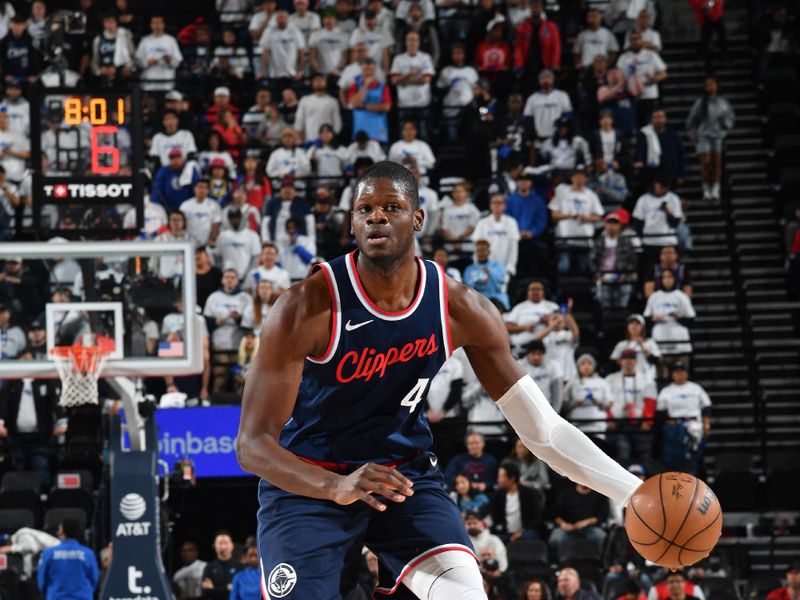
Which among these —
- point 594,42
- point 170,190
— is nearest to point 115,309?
point 170,190

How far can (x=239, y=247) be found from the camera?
16734 mm

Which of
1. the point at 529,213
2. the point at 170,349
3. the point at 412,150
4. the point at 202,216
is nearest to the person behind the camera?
the point at 170,349

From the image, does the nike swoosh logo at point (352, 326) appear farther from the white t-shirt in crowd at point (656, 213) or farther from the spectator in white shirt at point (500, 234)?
the white t-shirt in crowd at point (656, 213)

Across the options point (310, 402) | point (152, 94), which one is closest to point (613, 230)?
point (152, 94)

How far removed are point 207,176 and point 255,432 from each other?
12.9 meters

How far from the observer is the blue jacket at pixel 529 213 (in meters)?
17.5

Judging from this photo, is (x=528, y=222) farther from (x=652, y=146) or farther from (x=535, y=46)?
(x=535, y=46)

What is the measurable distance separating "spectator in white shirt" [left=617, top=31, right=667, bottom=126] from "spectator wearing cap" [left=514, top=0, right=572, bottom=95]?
39.4 inches

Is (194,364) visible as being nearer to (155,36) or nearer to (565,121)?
(565,121)

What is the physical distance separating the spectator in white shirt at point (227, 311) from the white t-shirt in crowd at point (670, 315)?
478 cm

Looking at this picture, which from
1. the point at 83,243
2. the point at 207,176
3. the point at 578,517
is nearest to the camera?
the point at 83,243

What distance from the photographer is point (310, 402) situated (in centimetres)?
549

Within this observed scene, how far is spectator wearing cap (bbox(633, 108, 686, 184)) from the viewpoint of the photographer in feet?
61.4

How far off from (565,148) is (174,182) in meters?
5.12
